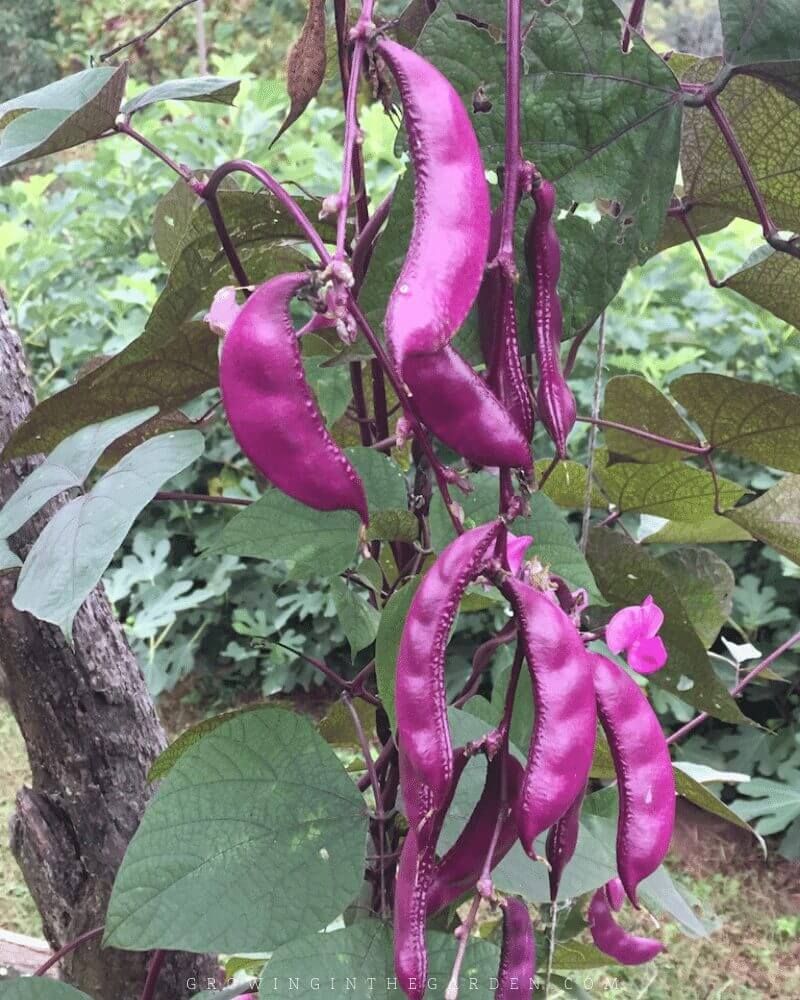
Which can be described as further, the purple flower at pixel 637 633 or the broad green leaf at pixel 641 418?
the broad green leaf at pixel 641 418

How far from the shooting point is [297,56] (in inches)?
18.1

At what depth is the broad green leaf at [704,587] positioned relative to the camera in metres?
0.71

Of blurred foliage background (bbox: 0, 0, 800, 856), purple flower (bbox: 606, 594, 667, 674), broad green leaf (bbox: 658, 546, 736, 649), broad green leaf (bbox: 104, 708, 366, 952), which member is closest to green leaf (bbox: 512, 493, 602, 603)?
purple flower (bbox: 606, 594, 667, 674)

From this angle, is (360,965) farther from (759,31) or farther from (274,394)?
(759,31)

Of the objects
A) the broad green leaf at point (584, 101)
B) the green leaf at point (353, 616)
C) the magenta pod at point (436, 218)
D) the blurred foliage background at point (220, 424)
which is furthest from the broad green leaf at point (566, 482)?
the blurred foliage background at point (220, 424)

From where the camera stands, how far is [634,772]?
0.37 meters

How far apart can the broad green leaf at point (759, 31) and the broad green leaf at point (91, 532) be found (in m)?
0.26

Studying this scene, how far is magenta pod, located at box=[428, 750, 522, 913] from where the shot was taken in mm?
368

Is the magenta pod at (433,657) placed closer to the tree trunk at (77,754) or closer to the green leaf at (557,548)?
the green leaf at (557,548)

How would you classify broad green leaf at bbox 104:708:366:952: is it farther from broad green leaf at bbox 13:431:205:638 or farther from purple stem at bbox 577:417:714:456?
purple stem at bbox 577:417:714:456

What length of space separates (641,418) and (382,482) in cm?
22

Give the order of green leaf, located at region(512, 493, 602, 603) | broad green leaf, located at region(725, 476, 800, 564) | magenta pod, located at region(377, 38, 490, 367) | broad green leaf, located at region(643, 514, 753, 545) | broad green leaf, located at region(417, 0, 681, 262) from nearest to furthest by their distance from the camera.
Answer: magenta pod, located at region(377, 38, 490, 367)
broad green leaf, located at region(417, 0, 681, 262)
green leaf, located at region(512, 493, 602, 603)
broad green leaf, located at region(725, 476, 800, 564)
broad green leaf, located at region(643, 514, 753, 545)

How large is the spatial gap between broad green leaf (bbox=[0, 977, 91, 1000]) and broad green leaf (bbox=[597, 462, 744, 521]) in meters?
0.42

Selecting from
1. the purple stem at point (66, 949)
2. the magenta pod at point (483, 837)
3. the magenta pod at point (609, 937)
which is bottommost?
the magenta pod at point (609, 937)
